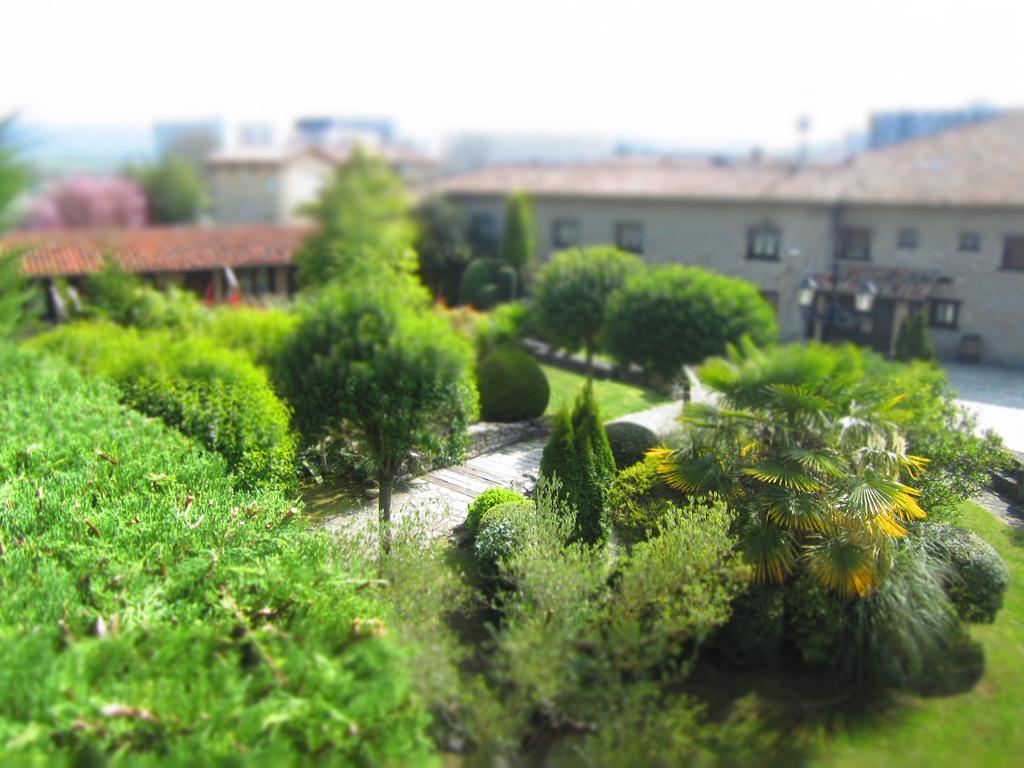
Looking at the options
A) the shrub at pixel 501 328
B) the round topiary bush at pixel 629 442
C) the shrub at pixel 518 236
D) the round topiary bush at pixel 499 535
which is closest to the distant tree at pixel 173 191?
the shrub at pixel 501 328

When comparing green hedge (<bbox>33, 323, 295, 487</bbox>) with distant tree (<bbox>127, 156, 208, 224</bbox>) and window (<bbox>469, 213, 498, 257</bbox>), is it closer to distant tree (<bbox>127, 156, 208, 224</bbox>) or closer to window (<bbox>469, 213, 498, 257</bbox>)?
distant tree (<bbox>127, 156, 208, 224</bbox>)

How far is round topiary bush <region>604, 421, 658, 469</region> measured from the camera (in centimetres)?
1112

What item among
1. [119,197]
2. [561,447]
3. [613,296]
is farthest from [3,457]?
[613,296]

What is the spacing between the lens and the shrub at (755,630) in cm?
743

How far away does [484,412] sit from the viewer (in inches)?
559

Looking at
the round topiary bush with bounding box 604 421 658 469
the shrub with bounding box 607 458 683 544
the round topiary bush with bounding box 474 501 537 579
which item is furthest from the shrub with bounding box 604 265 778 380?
the round topiary bush with bounding box 474 501 537 579

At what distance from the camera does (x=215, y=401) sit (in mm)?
10031

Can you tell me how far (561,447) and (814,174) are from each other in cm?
1886

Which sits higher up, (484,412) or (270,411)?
(270,411)

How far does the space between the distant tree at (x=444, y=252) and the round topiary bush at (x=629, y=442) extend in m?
17.4

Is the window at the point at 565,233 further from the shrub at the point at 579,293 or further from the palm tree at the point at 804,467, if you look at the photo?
the palm tree at the point at 804,467

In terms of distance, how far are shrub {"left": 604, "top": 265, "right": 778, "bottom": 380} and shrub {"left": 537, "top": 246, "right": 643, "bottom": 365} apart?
143 centimetres

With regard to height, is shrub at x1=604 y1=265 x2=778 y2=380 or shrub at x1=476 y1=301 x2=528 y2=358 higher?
shrub at x1=604 y1=265 x2=778 y2=380

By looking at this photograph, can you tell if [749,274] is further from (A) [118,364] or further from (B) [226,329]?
(A) [118,364]
